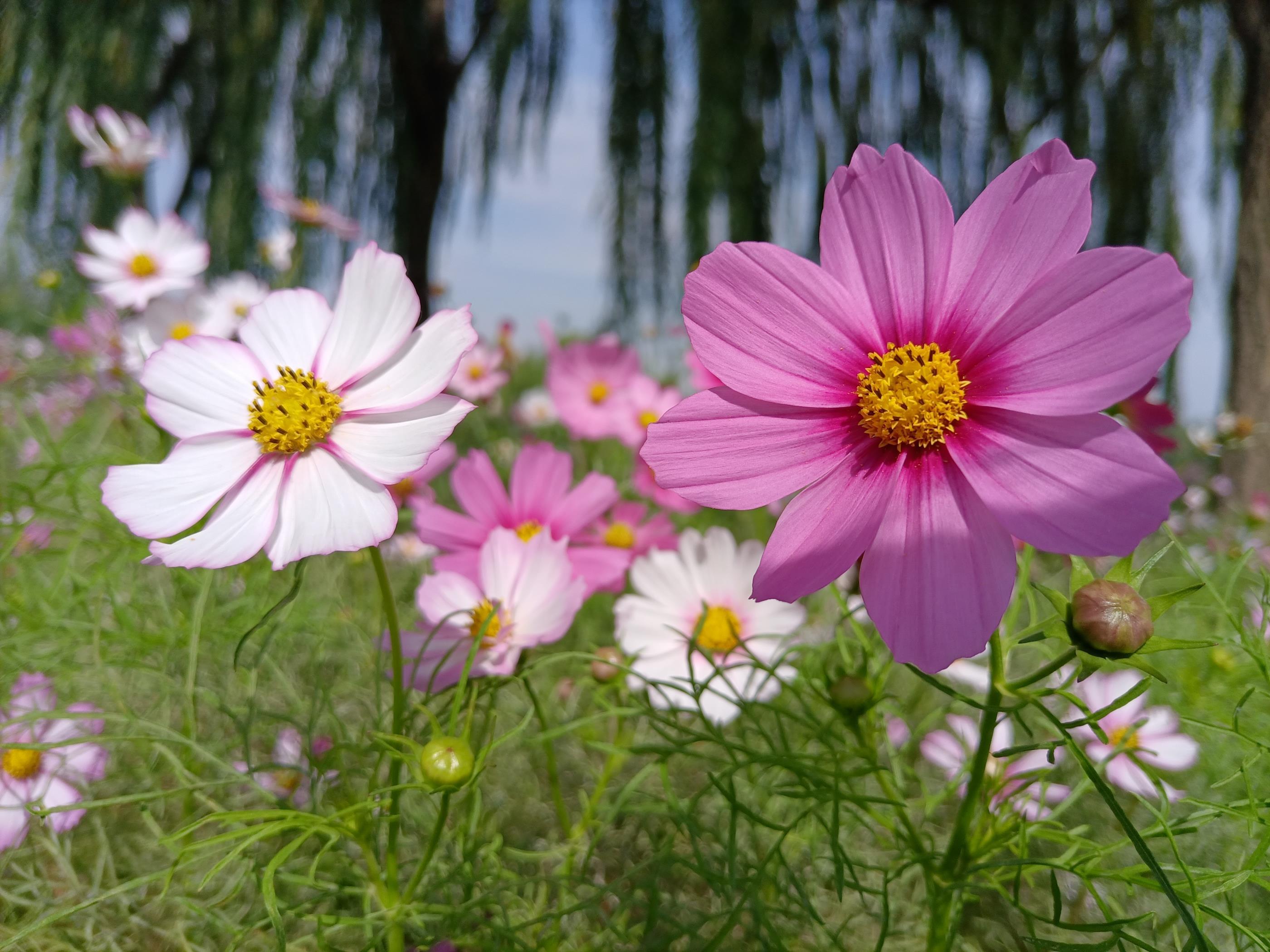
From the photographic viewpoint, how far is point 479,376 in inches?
67.8

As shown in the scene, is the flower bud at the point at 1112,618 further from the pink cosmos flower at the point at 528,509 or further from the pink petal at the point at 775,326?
the pink cosmos flower at the point at 528,509

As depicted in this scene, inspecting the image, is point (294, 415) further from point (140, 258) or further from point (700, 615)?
point (140, 258)

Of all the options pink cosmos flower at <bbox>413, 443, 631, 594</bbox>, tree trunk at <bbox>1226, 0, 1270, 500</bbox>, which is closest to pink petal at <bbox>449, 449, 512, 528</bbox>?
pink cosmos flower at <bbox>413, 443, 631, 594</bbox>

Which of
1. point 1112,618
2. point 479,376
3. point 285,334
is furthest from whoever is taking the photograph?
point 479,376

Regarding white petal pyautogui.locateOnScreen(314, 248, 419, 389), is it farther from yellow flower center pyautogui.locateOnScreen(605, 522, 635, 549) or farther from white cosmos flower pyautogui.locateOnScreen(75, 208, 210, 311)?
white cosmos flower pyautogui.locateOnScreen(75, 208, 210, 311)

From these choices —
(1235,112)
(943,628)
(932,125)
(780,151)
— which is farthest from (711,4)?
(943,628)

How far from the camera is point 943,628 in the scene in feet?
1.14

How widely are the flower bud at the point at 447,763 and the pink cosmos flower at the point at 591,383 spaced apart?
2.72ft

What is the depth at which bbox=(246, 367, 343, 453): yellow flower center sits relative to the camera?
Answer: 0.49 metres

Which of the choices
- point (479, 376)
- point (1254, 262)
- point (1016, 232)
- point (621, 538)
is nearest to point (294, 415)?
point (1016, 232)

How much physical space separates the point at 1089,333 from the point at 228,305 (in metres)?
1.16

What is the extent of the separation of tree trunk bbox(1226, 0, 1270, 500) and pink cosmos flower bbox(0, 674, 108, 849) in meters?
2.17

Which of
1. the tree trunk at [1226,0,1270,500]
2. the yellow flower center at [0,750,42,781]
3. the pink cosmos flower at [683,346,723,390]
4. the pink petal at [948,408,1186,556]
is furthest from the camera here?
the tree trunk at [1226,0,1270,500]

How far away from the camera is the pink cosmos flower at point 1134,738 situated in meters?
0.68
